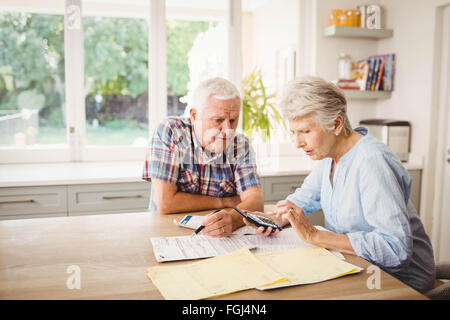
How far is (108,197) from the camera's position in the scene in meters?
2.46

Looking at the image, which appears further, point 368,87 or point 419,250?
point 368,87

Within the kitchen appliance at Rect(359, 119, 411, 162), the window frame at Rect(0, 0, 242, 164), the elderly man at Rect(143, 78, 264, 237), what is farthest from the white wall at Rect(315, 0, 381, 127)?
the elderly man at Rect(143, 78, 264, 237)

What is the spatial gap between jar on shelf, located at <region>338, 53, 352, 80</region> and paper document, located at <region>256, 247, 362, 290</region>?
2366 millimetres

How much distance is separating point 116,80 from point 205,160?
5.31 ft

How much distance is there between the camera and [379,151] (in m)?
1.33

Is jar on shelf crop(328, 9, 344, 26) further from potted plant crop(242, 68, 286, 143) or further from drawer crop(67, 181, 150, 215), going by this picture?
drawer crop(67, 181, 150, 215)

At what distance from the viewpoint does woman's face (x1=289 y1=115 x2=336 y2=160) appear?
4.55ft

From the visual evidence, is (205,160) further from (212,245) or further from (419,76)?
(419,76)

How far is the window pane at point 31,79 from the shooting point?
290 cm

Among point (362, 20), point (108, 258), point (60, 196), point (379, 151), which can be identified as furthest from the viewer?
point (362, 20)

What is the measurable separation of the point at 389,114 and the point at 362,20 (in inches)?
31.4
